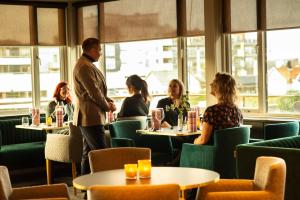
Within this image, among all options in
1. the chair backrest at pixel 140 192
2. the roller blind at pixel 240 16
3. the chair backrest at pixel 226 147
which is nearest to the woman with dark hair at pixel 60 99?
the roller blind at pixel 240 16

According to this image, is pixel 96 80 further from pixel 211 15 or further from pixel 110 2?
pixel 110 2

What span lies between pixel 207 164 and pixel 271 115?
7.68 feet

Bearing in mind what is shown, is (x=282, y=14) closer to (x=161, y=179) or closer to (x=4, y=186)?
(x=161, y=179)

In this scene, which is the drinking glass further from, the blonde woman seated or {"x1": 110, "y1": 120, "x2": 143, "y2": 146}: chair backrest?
the blonde woman seated

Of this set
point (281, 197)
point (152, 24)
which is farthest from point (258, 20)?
point (281, 197)

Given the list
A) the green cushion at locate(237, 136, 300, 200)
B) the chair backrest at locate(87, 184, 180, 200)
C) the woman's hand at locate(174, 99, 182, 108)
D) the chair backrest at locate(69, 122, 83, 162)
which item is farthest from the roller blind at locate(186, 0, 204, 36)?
the chair backrest at locate(87, 184, 180, 200)

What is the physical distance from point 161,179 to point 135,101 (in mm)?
4033

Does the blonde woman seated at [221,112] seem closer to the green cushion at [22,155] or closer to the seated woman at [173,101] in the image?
the seated woman at [173,101]

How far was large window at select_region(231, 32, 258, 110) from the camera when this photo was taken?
7910 mm

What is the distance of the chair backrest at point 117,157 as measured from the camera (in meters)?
4.32

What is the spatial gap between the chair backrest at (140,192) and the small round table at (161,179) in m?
0.29

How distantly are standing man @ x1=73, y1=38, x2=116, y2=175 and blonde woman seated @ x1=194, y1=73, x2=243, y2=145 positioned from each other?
0.98m

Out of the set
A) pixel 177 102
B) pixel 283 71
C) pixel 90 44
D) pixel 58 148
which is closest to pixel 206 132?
pixel 90 44

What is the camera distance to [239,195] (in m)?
3.42
